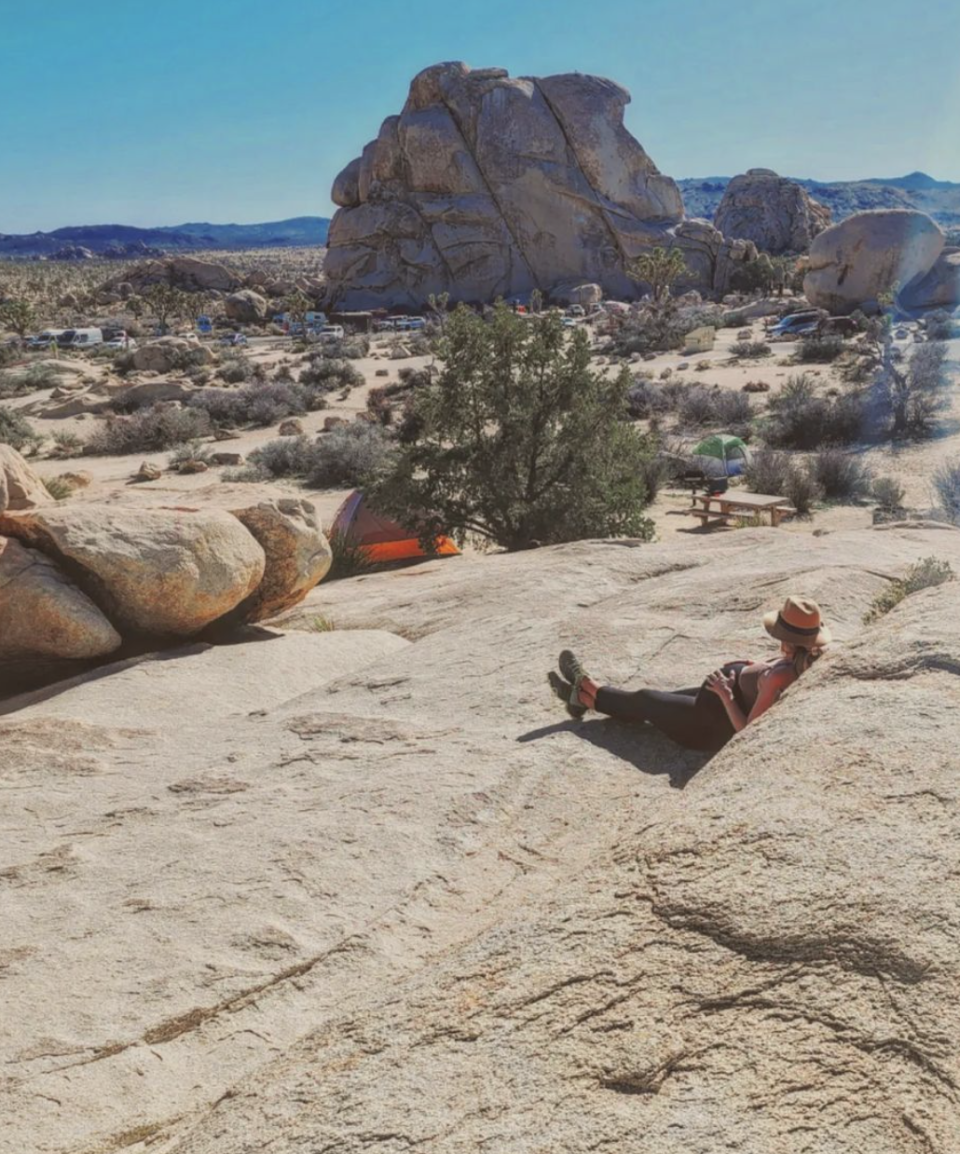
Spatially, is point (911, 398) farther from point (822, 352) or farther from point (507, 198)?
point (507, 198)

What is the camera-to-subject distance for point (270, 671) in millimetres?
6422

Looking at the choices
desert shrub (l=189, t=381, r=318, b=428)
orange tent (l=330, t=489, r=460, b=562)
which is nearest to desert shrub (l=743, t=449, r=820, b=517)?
orange tent (l=330, t=489, r=460, b=562)

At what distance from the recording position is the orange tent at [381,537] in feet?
41.8

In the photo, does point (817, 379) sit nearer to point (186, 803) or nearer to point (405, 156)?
point (186, 803)

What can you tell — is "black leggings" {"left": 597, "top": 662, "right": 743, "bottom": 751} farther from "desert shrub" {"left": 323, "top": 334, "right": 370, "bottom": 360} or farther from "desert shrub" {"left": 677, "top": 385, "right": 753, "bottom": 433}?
"desert shrub" {"left": 323, "top": 334, "right": 370, "bottom": 360}

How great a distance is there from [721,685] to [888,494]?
12534mm

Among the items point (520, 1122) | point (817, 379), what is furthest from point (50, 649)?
point (817, 379)

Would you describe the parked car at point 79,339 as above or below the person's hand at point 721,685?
above

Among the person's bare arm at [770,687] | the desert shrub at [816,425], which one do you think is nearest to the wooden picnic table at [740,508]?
the desert shrub at [816,425]

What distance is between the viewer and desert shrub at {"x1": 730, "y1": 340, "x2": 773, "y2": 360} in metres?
35.4

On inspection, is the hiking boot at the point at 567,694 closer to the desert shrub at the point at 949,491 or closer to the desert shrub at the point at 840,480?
the desert shrub at the point at 949,491

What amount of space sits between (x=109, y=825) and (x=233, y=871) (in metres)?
0.86

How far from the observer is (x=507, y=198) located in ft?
193

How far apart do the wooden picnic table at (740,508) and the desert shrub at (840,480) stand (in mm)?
1439
